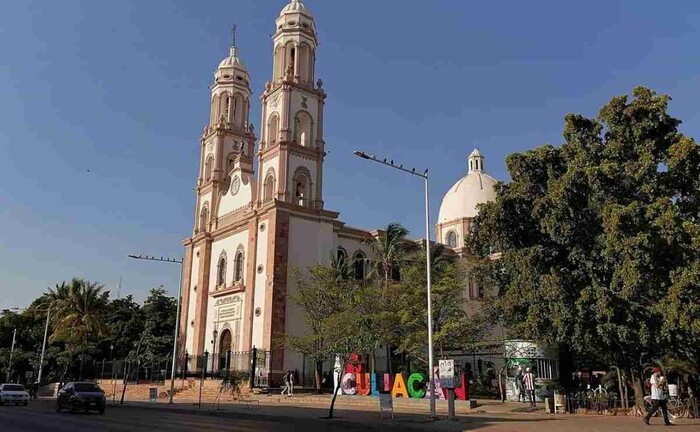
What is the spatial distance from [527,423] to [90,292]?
4816 centimetres

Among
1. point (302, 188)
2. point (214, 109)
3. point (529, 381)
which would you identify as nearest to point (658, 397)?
point (529, 381)

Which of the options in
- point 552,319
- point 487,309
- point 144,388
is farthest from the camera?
point 144,388

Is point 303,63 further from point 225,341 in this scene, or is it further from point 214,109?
point 225,341

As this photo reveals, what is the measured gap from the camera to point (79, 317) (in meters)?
56.3

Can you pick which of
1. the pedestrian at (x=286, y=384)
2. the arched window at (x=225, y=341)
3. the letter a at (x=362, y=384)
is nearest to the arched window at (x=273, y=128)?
the arched window at (x=225, y=341)

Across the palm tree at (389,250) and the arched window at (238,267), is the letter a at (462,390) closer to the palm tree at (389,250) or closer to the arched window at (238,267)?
the palm tree at (389,250)

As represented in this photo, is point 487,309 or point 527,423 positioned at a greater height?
point 487,309

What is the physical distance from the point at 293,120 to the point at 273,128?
203cm

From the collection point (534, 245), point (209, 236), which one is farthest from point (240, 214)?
point (534, 245)

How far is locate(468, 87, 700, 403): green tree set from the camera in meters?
19.0

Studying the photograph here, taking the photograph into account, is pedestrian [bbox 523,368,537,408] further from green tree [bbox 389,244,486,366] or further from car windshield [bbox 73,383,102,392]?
car windshield [bbox 73,383,102,392]

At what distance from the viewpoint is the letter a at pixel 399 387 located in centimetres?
2953

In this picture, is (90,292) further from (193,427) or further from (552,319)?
(552,319)

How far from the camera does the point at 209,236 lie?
1960 inches
